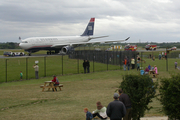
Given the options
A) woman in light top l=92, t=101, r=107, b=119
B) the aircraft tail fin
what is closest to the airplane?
the aircraft tail fin

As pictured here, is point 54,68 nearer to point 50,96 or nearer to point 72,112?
point 50,96

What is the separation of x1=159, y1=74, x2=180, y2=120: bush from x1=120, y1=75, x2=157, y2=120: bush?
0.50 m

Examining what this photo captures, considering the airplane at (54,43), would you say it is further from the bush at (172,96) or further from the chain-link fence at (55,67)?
the bush at (172,96)

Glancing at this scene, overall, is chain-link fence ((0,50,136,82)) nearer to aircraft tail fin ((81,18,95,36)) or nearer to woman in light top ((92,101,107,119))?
woman in light top ((92,101,107,119))

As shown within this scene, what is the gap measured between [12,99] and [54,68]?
15.0 m

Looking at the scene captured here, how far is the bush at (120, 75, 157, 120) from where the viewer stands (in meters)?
7.90

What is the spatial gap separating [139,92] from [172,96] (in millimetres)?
996

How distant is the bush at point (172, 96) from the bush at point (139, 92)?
0.50 metres

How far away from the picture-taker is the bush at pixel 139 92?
7898 mm

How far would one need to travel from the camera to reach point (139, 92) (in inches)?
312

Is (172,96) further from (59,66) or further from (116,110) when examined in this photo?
(59,66)

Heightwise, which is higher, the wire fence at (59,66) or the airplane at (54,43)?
the airplane at (54,43)

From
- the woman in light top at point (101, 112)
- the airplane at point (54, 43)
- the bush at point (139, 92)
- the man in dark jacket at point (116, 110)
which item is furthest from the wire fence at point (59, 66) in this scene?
the man in dark jacket at point (116, 110)

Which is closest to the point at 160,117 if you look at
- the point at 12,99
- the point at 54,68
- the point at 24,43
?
the point at 12,99
